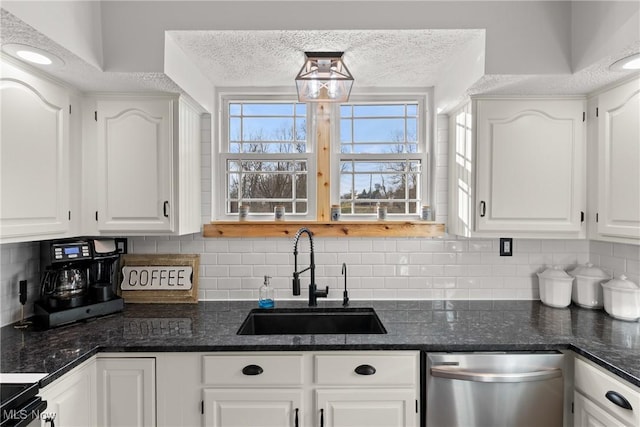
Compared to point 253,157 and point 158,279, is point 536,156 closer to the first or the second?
point 253,157

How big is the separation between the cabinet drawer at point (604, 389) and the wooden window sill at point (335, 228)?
105cm

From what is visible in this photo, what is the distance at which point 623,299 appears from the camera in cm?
197

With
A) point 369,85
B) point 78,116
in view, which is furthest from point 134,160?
point 369,85

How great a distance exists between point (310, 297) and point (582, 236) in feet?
5.25

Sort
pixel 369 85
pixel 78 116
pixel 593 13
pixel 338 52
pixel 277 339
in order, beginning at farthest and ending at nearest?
1. pixel 369 85
2. pixel 78 116
3. pixel 338 52
4. pixel 277 339
5. pixel 593 13

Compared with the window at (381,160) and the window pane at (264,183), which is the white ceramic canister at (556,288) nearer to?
the window at (381,160)

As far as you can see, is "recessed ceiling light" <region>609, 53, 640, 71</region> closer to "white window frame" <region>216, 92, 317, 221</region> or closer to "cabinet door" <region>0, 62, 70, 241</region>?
"white window frame" <region>216, 92, 317, 221</region>

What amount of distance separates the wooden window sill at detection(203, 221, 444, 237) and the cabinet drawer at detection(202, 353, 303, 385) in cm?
88

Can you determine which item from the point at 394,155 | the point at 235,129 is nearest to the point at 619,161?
the point at 394,155

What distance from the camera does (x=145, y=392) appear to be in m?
1.67

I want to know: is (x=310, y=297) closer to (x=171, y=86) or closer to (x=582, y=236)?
(x=171, y=86)

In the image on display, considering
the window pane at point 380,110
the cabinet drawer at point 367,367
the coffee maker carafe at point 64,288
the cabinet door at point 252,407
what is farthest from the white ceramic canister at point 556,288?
the coffee maker carafe at point 64,288

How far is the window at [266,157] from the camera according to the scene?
2.55 metres

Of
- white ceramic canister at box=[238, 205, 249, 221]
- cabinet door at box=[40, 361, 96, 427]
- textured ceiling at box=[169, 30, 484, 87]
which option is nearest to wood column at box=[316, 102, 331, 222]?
textured ceiling at box=[169, 30, 484, 87]
